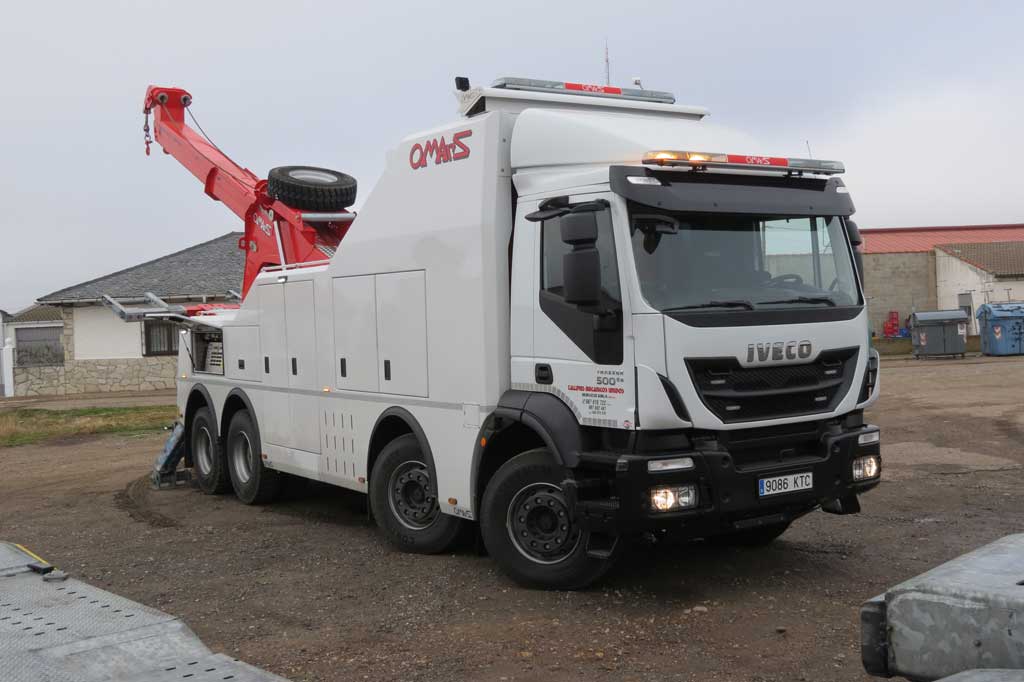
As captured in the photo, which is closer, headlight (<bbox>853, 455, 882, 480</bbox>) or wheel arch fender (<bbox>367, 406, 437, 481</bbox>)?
headlight (<bbox>853, 455, 882, 480</bbox>)

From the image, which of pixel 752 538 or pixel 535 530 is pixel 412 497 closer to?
pixel 535 530

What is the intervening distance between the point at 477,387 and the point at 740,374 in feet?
6.38

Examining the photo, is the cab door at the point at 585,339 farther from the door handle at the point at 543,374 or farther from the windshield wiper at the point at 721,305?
the windshield wiper at the point at 721,305

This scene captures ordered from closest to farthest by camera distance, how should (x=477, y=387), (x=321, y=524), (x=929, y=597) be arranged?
(x=929, y=597), (x=477, y=387), (x=321, y=524)

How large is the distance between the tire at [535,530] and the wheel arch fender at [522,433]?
0.57 ft

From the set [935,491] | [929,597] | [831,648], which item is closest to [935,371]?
[935,491]

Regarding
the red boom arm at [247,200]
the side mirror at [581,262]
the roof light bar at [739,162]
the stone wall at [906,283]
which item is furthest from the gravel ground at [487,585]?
the stone wall at [906,283]

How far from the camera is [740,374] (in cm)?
651

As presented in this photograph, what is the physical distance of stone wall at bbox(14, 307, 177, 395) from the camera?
1248 inches

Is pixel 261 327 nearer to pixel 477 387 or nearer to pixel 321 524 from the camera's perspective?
pixel 321 524

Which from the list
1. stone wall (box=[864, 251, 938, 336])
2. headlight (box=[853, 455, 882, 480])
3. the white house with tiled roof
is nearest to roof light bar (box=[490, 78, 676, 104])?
headlight (box=[853, 455, 882, 480])

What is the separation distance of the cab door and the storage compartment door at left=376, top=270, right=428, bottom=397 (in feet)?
4.28

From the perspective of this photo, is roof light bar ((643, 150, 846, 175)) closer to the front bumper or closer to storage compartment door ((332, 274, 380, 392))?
the front bumper

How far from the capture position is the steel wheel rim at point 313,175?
1112 centimetres
